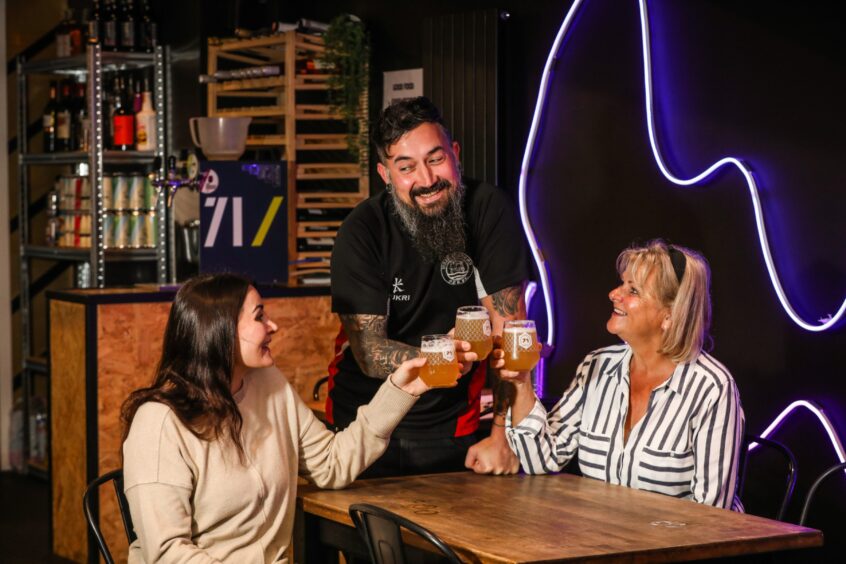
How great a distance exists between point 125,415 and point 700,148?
2522mm

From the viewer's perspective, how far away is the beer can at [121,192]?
6766mm

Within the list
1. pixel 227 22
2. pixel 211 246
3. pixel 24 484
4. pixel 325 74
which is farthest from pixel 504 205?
pixel 24 484

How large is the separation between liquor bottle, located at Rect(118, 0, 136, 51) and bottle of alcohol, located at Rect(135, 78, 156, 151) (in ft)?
1.00

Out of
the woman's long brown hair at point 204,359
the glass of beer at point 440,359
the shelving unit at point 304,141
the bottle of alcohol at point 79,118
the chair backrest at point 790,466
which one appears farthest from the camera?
the bottle of alcohol at point 79,118

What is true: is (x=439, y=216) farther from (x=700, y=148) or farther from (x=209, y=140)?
(x=209, y=140)

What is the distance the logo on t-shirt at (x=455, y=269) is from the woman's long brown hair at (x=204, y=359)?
85 centimetres

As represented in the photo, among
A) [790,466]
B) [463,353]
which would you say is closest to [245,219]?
[463,353]

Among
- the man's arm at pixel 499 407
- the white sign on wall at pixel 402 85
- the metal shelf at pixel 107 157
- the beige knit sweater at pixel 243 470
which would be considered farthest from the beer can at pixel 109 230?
the beige knit sweater at pixel 243 470

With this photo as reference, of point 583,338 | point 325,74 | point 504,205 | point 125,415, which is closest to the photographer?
point 125,415

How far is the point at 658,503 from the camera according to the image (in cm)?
284

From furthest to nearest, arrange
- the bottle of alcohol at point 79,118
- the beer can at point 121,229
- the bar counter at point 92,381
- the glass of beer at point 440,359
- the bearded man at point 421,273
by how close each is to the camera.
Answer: the bottle of alcohol at point 79,118, the beer can at point 121,229, the bar counter at point 92,381, the bearded man at point 421,273, the glass of beer at point 440,359

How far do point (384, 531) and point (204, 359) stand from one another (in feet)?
1.99

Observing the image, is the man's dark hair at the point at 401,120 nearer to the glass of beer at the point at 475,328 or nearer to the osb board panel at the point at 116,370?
the glass of beer at the point at 475,328

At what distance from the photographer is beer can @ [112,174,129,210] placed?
6.77 metres
